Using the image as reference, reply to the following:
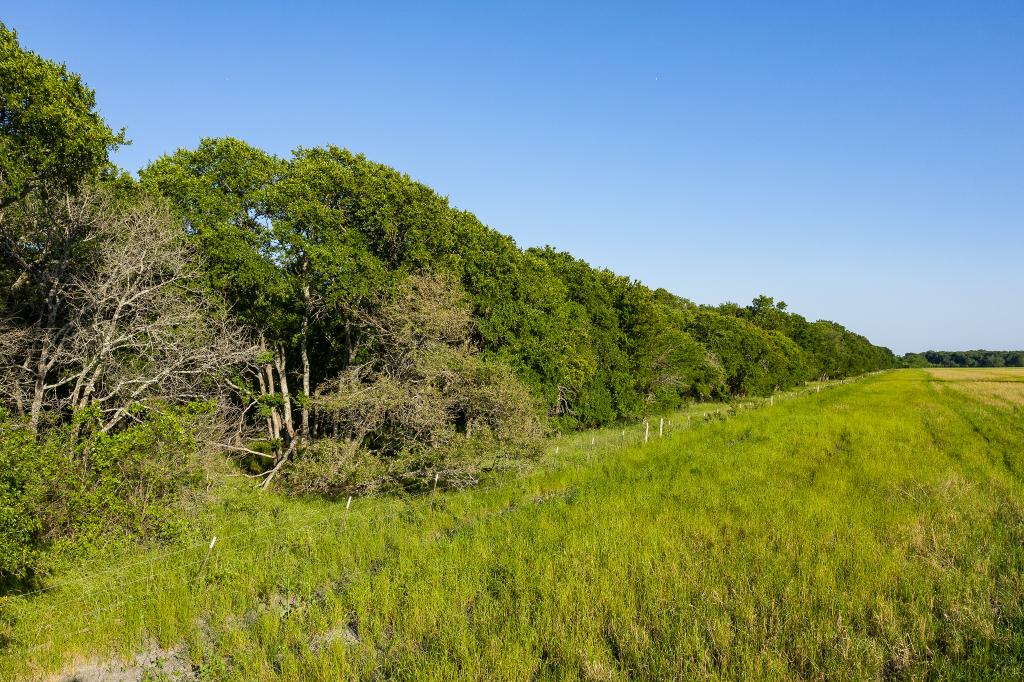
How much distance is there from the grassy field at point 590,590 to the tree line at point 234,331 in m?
2.17

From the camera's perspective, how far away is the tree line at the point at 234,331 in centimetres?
1080

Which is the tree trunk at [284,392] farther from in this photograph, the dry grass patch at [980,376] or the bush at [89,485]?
the dry grass patch at [980,376]

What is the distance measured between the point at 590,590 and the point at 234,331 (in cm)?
1699

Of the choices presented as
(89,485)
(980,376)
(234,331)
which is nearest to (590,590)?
(89,485)

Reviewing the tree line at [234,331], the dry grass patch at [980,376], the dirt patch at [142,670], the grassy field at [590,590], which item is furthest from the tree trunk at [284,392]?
the dry grass patch at [980,376]

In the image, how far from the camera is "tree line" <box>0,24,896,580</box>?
10805 mm

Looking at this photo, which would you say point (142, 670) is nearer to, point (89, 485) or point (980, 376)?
point (89, 485)

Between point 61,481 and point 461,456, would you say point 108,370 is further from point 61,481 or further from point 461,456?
point 461,456

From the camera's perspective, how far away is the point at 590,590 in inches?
314

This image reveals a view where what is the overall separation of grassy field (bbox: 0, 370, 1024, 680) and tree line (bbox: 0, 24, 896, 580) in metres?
2.17

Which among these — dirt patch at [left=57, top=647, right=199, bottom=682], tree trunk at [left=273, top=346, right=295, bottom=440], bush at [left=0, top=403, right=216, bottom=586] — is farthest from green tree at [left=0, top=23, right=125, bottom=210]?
tree trunk at [left=273, top=346, right=295, bottom=440]

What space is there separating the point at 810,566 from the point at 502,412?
12045 millimetres

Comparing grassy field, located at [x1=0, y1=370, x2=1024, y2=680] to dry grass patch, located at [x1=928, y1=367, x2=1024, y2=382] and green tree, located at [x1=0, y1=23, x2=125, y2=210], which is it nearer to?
green tree, located at [x1=0, y1=23, x2=125, y2=210]

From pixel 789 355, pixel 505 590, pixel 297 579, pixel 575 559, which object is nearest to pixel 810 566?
pixel 575 559
